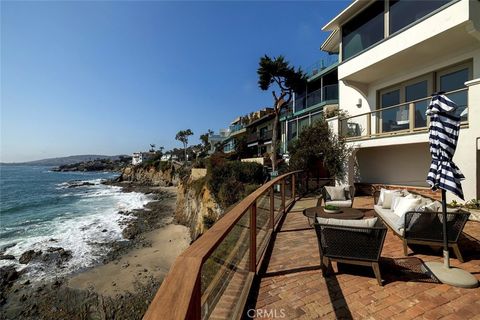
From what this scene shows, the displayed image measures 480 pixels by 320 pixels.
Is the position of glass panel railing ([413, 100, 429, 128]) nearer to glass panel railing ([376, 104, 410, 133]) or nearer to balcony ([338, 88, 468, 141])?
balcony ([338, 88, 468, 141])

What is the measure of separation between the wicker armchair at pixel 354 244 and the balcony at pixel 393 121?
263 inches

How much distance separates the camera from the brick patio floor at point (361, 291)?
8.98ft

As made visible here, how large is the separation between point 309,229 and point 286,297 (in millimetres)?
2915

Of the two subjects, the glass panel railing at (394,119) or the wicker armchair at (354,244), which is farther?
the glass panel railing at (394,119)

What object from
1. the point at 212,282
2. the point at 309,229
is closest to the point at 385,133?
the point at 309,229

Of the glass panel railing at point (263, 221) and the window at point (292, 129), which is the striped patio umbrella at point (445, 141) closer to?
the glass panel railing at point (263, 221)

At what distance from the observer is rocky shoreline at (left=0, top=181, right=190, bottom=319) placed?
411 inches

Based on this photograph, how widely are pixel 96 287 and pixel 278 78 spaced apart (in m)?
18.4

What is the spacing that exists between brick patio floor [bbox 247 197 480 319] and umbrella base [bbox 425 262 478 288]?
3.1 inches

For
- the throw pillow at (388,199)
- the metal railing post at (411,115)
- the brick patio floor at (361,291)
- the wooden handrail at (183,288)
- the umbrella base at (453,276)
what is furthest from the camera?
the metal railing post at (411,115)

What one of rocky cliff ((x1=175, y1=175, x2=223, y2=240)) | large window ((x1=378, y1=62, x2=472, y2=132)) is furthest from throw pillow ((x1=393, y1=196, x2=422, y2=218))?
rocky cliff ((x1=175, y1=175, x2=223, y2=240))

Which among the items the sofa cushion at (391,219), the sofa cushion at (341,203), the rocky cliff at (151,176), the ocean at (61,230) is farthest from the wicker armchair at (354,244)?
the rocky cliff at (151,176)

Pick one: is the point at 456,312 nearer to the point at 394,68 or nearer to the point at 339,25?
the point at 394,68

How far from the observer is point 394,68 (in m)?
10.1
